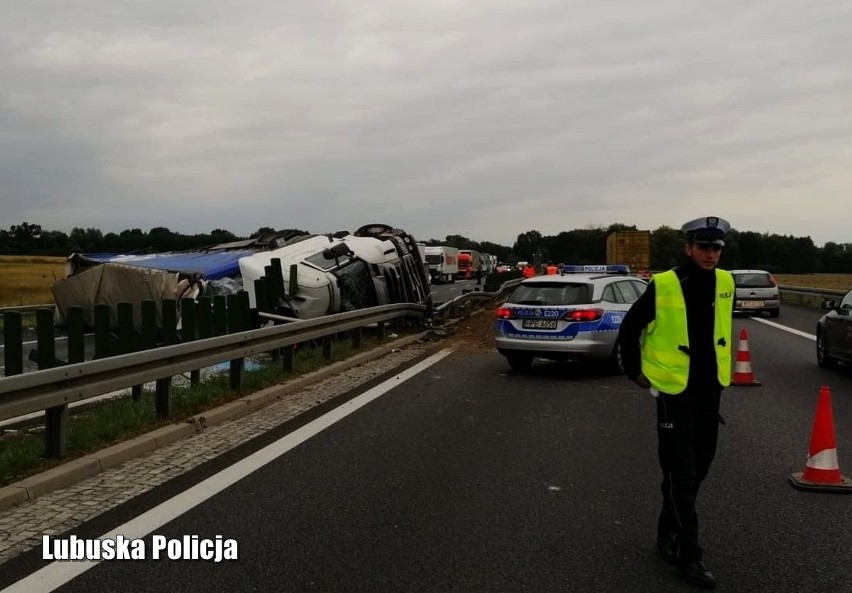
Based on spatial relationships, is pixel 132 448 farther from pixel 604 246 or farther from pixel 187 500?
pixel 604 246

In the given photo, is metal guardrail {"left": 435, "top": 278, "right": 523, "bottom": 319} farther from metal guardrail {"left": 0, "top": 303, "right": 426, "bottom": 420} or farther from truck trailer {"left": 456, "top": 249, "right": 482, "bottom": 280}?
truck trailer {"left": 456, "top": 249, "right": 482, "bottom": 280}

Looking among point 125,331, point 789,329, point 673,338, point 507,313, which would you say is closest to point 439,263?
point 789,329

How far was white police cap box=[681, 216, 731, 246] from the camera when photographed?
4.43 meters

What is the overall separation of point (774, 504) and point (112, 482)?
178 inches

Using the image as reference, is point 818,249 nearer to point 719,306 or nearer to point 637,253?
point 637,253

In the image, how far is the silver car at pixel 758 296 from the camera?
25297 millimetres

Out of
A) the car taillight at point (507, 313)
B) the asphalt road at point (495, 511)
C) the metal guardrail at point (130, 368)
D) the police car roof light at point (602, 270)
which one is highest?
the police car roof light at point (602, 270)

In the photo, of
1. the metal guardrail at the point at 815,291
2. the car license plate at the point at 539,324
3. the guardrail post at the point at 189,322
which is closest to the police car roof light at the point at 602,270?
the car license plate at the point at 539,324

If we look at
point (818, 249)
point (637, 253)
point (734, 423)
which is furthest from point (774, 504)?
point (818, 249)

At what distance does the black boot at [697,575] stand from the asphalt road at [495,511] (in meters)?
0.07

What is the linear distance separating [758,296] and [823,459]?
20852 millimetres

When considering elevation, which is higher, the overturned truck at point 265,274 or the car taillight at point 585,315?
the overturned truck at point 265,274

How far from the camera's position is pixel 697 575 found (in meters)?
Answer: 4.07

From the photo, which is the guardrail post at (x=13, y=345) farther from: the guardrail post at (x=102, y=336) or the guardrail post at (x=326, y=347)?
the guardrail post at (x=326, y=347)
